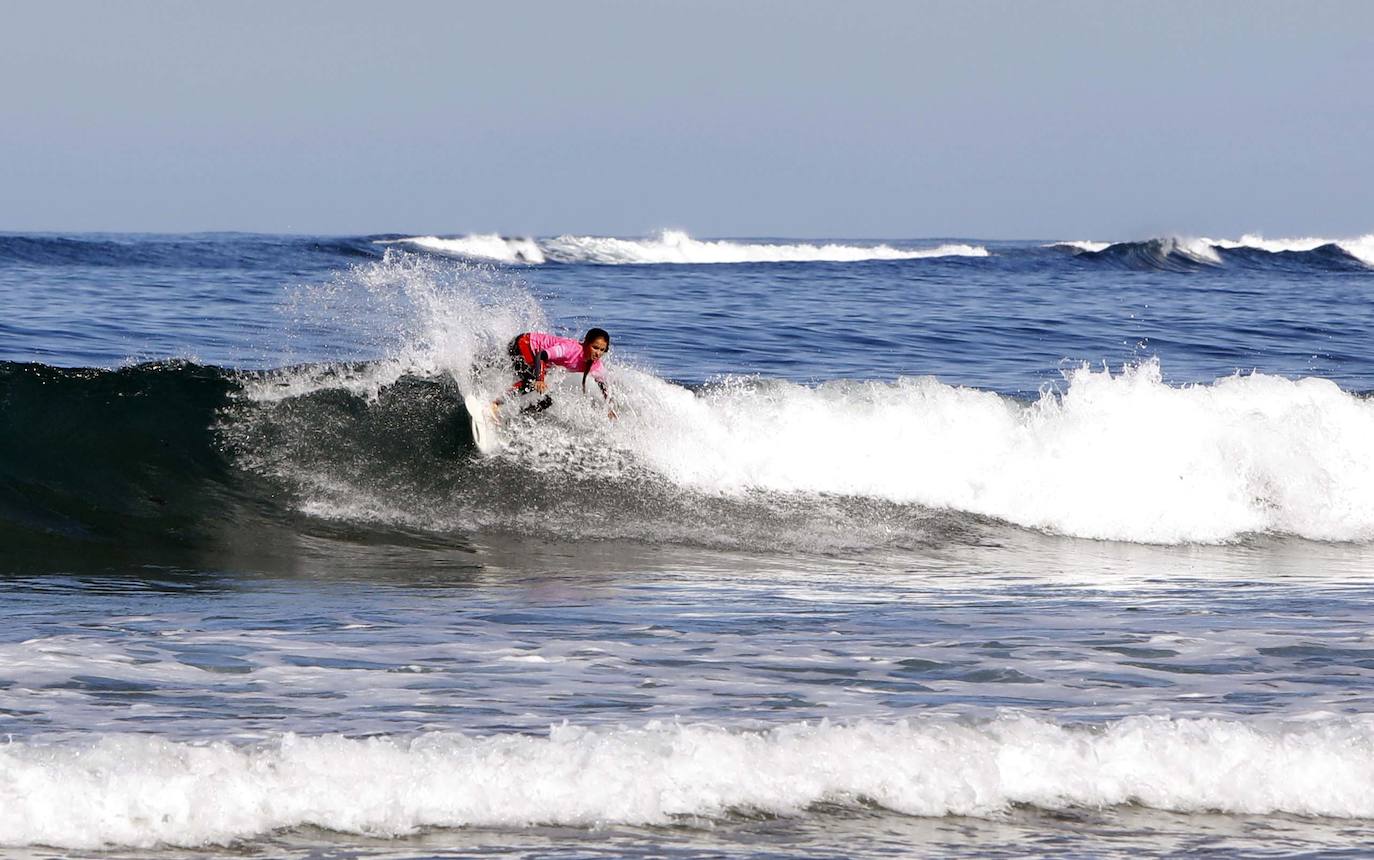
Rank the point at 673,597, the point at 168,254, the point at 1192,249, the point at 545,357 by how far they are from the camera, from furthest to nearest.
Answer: the point at 1192,249, the point at 168,254, the point at 545,357, the point at 673,597

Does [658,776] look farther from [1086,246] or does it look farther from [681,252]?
[1086,246]

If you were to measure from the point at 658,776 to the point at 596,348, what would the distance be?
6317 millimetres

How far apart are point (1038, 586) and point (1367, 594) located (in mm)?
1964

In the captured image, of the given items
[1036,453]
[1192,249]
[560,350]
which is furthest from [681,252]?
[560,350]

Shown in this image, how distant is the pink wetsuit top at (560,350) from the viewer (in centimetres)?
1107

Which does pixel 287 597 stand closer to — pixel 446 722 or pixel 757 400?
pixel 446 722

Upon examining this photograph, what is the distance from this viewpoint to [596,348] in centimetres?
1080

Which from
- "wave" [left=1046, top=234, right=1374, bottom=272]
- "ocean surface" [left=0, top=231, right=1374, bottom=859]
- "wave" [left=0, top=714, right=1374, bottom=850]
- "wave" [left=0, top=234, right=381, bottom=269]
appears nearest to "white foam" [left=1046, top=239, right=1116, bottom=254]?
"wave" [left=1046, top=234, right=1374, bottom=272]

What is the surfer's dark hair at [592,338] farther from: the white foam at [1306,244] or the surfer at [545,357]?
the white foam at [1306,244]

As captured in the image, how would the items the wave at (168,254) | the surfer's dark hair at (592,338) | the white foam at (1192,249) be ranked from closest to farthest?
the surfer's dark hair at (592,338) < the wave at (168,254) < the white foam at (1192,249)

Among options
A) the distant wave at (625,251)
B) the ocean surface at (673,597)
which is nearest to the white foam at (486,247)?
the distant wave at (625,251)

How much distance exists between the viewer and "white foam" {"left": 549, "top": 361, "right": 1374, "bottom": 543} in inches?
→ 463

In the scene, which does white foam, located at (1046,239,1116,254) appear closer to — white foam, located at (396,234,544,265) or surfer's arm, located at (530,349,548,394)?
white foam, located at (396,234,544,265)

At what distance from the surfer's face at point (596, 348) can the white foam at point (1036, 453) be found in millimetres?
962
